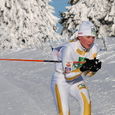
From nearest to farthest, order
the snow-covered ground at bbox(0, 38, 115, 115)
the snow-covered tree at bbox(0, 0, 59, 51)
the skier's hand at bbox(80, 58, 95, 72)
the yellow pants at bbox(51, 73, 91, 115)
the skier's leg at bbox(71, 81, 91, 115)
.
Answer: the skier's hand at bbox(80, 58, 95, 72) < the skier's leg at bbox(71, 81, 91, 115) < the yellow pants at bbox(51, 73, 91, 115) < the snow-covered ground at bbox(0, 38, 115, 115) < the snow-covered tree at bbox(0, 0, 59, 51)

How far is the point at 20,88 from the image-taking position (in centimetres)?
1086

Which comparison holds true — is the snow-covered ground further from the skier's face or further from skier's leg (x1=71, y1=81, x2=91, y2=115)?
the skier's face

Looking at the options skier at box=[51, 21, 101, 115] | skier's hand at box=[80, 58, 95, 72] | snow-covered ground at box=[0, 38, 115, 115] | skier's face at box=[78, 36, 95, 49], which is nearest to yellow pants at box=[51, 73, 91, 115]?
skier at box=[51, 21, 101, 115]

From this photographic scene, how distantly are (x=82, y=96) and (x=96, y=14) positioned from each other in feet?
79.2

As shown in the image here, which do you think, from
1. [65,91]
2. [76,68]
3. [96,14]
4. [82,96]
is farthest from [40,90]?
[96,14]

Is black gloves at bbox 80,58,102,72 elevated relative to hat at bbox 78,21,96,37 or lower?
lower

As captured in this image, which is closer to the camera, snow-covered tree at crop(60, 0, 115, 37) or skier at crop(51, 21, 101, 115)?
skier at crop(51, 21, 101, 115)

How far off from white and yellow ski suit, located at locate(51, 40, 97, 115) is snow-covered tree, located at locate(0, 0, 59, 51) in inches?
955

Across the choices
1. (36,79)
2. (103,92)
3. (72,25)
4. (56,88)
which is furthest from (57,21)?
(56,88)

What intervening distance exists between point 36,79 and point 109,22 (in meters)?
17.6

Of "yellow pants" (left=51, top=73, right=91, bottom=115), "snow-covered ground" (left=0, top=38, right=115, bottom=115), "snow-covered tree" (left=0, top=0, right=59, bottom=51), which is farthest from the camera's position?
"snow-covered tree" (left=0, top=0, right=59, bottom=51)

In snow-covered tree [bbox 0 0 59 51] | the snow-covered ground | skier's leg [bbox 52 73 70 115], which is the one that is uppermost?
skier's leg [bbox 52 73 70 115]

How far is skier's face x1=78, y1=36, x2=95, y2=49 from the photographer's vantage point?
502 centimetres

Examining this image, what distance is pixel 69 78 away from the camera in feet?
16.6
